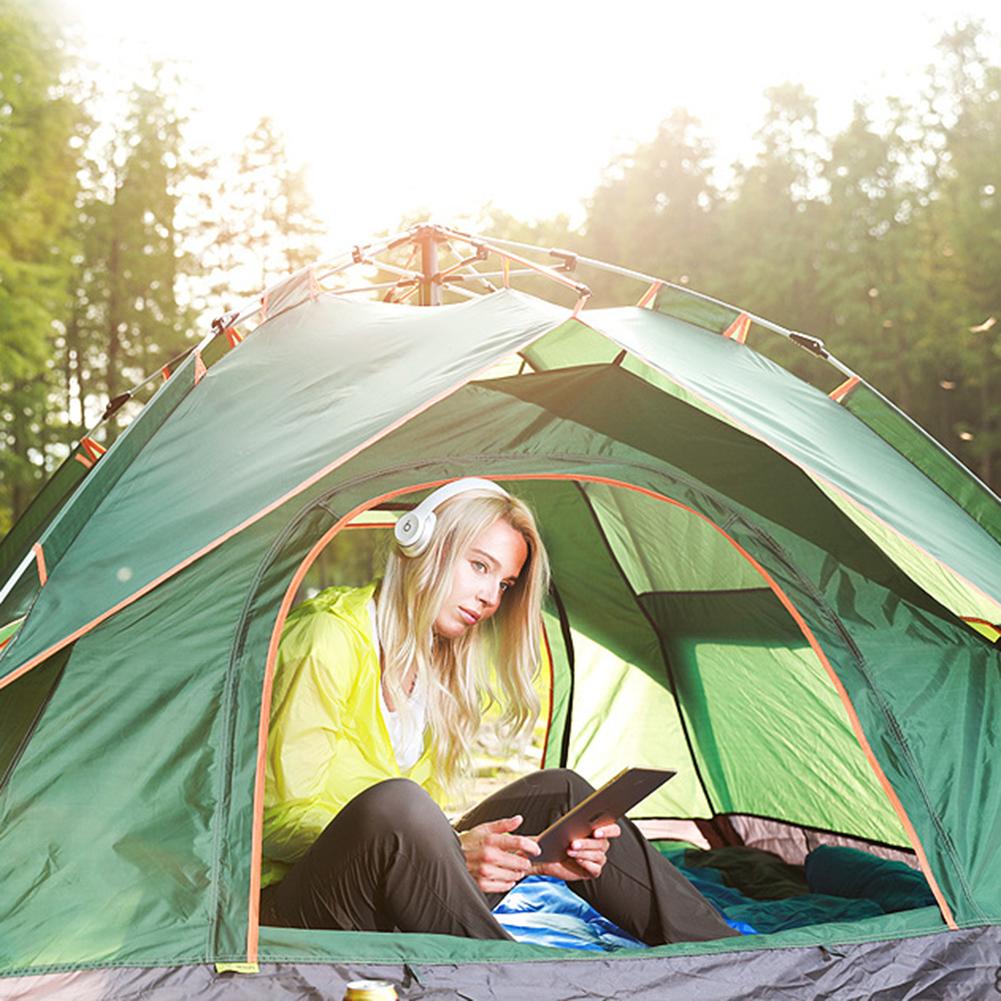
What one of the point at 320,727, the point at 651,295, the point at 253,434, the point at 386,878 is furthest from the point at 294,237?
the point at 386,878

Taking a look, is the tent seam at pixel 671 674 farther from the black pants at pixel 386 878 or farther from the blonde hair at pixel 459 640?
the black pants at pixel 386 878

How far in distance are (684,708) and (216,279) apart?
13.6 meters

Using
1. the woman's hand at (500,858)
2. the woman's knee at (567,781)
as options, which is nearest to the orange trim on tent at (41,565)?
the woman's hand at (500,858)

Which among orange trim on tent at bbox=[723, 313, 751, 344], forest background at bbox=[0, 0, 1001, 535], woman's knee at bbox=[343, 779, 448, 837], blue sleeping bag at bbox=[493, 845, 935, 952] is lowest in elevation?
blue sleeping bag at bbox=[493, 845, 935, 952]

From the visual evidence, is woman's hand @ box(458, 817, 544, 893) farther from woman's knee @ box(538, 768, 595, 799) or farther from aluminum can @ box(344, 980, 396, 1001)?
aluminum can @ box(344, 980, 396, 1001)

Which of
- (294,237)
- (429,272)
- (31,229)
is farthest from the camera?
(294,237)

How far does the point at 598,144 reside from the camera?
23.6 metres

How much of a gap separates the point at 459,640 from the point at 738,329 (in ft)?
3.13

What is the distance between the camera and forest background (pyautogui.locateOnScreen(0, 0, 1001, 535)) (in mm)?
13188

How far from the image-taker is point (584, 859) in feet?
8.15

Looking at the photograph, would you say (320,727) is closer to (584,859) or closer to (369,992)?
(584,859)

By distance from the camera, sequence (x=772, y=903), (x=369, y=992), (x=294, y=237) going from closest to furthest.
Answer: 1. (x=369, y=992)
2. (x=772, y=903)
3. (x=294, y=237)

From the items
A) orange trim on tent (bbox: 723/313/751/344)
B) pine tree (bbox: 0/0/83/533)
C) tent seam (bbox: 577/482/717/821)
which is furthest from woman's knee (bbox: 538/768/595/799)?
pine tree (bbox: 0/0/83/533)

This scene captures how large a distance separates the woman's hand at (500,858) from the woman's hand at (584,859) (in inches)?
3.3
